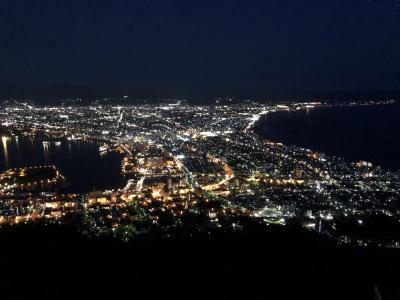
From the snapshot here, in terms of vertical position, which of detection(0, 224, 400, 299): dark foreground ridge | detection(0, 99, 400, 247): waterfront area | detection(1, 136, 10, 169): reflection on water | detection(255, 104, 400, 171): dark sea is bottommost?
detection(255, 104, 400, 171): dark sea

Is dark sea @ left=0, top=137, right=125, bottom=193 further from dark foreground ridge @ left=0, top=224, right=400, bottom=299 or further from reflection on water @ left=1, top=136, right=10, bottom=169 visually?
dark foreground ridge @ left=0, top=224, right=400, bottom=299

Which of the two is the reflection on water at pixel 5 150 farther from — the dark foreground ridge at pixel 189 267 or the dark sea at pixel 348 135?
the dark sea at pixel 348 135

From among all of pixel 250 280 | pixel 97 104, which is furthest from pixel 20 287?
pixel 97 104

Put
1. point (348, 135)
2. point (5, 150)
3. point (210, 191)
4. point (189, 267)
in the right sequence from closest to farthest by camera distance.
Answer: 1. point (189, 267)
2. point (210, 191)
3. point (5, 150)
4. point (348, 135)

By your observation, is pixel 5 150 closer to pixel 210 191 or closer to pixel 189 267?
pixel 210 191

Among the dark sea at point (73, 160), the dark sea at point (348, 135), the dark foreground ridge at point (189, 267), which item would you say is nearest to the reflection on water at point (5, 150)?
Result: the dark sea at point (73, 160)

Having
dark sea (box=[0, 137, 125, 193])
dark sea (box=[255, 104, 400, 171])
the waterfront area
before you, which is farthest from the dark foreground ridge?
dark sea (box=[255, 104, 400, 171])

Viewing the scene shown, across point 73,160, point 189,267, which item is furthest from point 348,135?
point 189,267
